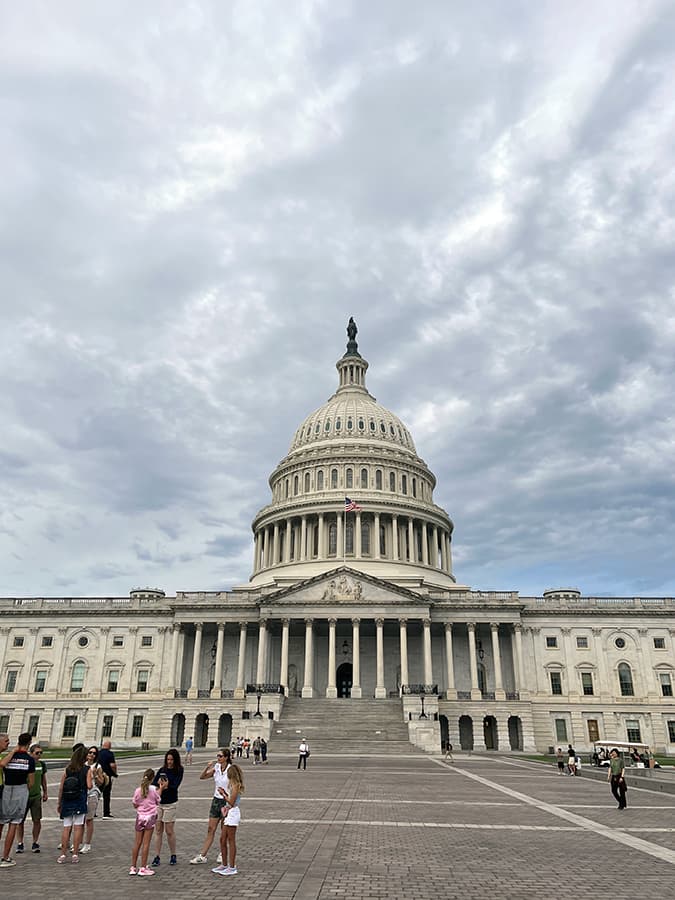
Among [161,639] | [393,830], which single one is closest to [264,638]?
[161,639]

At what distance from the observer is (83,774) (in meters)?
13.2

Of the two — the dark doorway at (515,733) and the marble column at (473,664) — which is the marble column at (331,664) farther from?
the dark doorway at (515,733)

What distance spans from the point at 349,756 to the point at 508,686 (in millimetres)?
32107

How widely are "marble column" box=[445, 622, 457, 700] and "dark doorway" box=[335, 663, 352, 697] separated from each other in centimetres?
1098

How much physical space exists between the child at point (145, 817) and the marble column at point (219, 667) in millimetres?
63469

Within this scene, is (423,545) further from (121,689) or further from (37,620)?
(37,620)

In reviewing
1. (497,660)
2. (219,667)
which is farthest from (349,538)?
(497,660)

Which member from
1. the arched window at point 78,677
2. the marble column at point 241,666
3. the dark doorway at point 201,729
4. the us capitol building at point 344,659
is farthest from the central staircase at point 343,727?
the arched window at point 78,677

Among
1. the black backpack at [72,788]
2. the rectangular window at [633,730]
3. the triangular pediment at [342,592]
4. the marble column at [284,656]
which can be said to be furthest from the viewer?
the triangular pediment at [342,592]

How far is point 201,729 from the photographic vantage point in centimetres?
7362

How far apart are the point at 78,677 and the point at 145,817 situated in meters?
74.6

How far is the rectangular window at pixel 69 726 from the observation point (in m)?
76.8

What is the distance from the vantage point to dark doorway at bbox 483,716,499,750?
71.2m

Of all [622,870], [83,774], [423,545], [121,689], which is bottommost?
[622,870]
